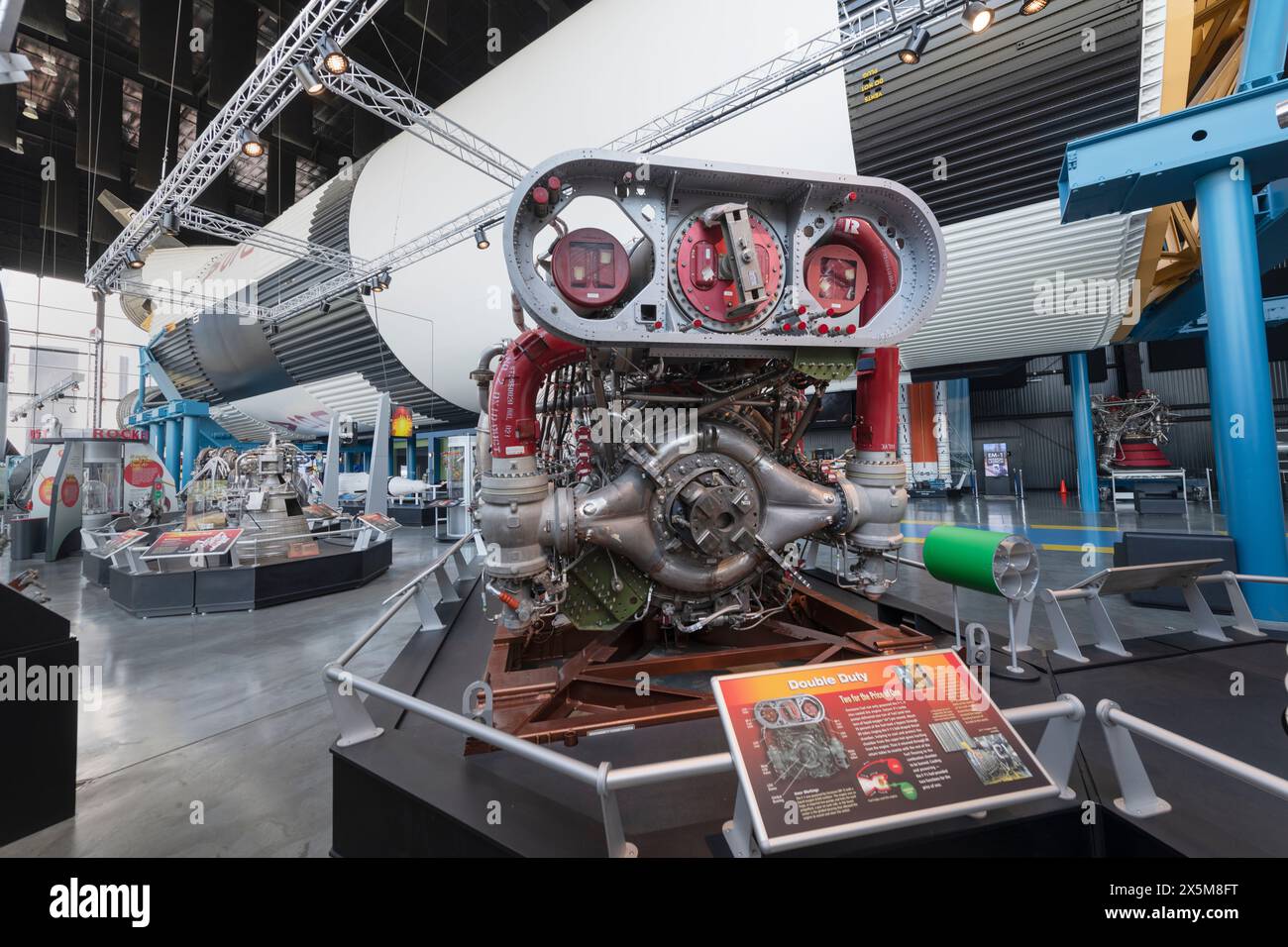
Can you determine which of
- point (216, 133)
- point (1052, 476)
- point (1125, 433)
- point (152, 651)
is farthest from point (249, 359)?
point (1052, 476)

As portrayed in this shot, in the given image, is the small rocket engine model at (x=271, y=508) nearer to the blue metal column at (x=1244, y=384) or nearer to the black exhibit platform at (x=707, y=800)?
the black exhibit platform at (x=707, y=800)

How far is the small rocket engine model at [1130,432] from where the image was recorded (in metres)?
11.1

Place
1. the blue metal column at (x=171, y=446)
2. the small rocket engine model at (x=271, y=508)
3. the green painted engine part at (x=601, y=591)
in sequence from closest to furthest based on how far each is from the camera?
the green painted engine part at (x=601, y=591) → the small rocket engine model at (x=271, y=508) → the blue metal column at (x=171, y=446)

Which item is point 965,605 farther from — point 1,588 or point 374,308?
point 374,308

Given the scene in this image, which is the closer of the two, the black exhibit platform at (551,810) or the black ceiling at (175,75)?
the black exhibit platform at (551,810)

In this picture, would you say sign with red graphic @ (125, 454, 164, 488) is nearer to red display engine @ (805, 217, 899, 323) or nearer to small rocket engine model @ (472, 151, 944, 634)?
small rocket engine model @ (472, 151, 944, 634)

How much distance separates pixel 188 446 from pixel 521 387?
58.3 feet

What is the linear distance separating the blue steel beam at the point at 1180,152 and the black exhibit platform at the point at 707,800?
3.81 metres

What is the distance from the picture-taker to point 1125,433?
11.6 meters

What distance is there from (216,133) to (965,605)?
38.8 feet

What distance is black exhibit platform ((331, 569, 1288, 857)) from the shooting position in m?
1.44

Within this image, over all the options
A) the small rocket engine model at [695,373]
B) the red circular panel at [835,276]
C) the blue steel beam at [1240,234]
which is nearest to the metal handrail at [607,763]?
the small rocket engine model at [695,373]

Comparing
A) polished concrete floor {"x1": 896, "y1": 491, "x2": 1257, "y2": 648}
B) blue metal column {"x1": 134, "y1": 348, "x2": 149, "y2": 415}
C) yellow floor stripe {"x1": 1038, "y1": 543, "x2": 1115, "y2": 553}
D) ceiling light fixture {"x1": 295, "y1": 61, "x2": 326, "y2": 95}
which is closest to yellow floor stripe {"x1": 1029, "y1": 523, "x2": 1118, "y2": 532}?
polished concrete floor {"x1": 896, "y1": 491, "x2": 1257, "y2": 648}

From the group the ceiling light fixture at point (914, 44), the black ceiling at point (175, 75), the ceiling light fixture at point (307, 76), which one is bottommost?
the ceiling light fixture at point (914, 44)
